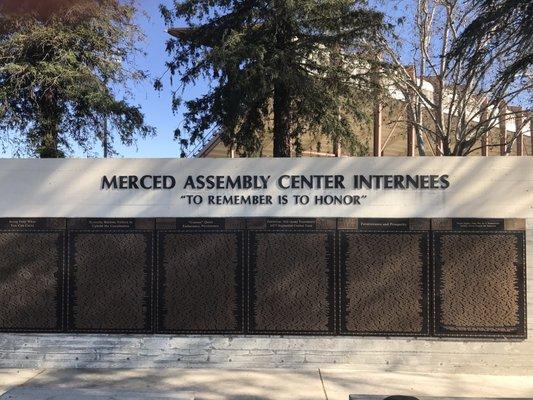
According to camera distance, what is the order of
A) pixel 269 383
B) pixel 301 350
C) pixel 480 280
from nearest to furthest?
pixel 269 383 < pixel 480 280 < pixel 301 350

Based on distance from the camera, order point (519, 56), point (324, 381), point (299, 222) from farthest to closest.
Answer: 1. point (519, 56)
2. point (299, 222)
3. point (324, 381)

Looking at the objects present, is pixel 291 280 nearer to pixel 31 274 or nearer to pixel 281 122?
pixel 31 274

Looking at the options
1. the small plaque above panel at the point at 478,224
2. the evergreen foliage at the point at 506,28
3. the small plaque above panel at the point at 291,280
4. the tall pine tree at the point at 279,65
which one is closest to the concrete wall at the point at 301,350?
the small plaque above panel at the point at 478,224

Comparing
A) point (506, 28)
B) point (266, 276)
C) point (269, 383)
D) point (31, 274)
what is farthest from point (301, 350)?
point (506, 28)

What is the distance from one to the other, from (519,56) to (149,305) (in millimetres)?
6279

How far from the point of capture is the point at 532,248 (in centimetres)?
642

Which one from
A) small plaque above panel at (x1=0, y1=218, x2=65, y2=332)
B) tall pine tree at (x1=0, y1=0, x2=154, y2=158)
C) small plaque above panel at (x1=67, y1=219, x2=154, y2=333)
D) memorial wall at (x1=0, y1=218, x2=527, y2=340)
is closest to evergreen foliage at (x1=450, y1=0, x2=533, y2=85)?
memorial wall at (x1=0, y1=218, x2=527, y2=340)

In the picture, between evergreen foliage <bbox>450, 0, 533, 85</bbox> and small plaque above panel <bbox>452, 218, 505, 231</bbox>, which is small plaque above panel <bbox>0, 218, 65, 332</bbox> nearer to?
small plaque above panel <bbox>452, 218, 505, 231</bbox>

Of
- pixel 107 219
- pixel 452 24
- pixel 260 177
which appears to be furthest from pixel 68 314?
pixel 452 24

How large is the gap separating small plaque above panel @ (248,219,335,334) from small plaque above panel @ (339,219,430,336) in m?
0.22

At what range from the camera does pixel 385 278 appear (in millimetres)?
6484

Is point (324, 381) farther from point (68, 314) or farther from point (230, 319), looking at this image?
point (68, 314)

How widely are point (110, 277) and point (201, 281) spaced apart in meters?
1.19

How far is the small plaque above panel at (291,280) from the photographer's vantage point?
6508mm
